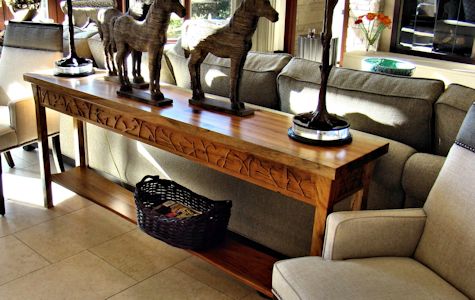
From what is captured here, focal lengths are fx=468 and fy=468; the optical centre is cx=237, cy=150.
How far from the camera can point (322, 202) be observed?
1512 mm

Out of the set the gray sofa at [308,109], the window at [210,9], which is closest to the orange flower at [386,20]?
the window at [210,9]

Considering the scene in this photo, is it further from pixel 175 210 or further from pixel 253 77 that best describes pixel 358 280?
pixel 253 77

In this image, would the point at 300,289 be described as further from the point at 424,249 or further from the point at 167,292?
the point at 167,292

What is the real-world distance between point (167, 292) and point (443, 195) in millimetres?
1223

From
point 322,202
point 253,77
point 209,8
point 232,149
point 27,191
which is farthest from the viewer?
point 209,8

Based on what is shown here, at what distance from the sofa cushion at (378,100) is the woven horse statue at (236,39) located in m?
0.30

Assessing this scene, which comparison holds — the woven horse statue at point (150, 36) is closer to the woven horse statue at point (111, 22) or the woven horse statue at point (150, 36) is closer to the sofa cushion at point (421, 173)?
the woven horse statue at point (111, 22)

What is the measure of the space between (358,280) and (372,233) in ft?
0.65

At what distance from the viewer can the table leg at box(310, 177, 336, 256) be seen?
147cm

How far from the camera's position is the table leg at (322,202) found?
1474 mm

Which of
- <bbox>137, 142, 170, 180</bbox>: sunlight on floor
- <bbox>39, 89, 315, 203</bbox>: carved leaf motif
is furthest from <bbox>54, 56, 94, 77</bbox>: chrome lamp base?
<bbox>137, 142, 170, 180</bbox>: sunlight on floor

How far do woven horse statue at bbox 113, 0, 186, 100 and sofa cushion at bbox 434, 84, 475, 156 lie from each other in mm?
1111

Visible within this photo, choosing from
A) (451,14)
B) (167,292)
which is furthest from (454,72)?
(167,292)

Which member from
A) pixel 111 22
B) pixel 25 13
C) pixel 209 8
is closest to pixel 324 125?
pixel 111 22
